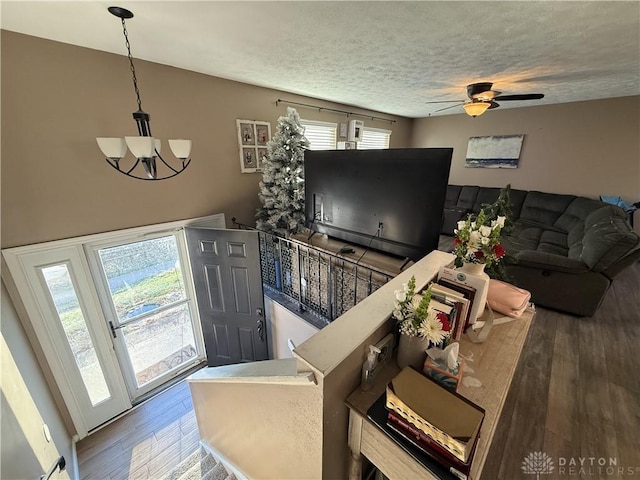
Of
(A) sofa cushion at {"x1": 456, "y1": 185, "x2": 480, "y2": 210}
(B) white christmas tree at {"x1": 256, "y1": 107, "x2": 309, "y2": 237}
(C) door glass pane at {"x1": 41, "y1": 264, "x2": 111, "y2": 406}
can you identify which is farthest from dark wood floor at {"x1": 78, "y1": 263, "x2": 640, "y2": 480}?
(A) sofa cushion at {"x1": 456, "y1": 185, "x2": 480, "y2": 210}

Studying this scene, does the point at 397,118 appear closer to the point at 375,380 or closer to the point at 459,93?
the point at 459,93

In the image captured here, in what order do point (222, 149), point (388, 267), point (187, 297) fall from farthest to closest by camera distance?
1. point (187, 297)
2. point (222, 149)
3. point (388, 267)

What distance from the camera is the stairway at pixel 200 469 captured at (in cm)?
178

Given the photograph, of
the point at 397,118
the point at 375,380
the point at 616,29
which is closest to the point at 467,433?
the point at 375,380

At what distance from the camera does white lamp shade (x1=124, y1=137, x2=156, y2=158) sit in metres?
1.41

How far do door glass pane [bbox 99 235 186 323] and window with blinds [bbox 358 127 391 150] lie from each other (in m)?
3.66

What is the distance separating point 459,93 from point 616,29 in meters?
1.78

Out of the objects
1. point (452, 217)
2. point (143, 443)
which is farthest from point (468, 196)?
point (143, 443)

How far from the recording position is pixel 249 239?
240cm

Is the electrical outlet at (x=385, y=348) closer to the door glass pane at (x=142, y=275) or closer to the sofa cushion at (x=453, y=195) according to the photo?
the door glass pane at (x=142, y=275)

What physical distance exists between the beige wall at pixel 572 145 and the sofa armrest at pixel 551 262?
2.73m

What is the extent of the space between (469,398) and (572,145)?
18.7 feet

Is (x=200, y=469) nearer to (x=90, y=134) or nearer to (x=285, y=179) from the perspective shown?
(x=285, y=179)

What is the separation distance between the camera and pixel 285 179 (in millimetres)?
2555
